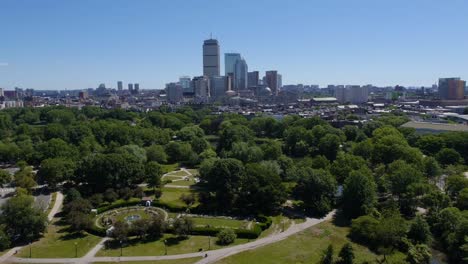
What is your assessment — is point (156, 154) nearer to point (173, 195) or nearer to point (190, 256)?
point (173, 195)

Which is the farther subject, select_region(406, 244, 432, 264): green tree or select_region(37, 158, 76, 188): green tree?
select_region(37, 158, 76, 188): green tree

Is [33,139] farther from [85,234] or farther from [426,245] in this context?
[426,245]

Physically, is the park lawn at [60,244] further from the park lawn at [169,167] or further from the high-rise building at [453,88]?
the high-rise building at [453,88]

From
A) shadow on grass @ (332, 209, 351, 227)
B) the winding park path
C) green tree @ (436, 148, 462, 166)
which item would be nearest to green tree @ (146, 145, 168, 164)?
the winding park path

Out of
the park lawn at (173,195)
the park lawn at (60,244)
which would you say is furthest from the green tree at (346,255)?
the park lawn at (60,244)

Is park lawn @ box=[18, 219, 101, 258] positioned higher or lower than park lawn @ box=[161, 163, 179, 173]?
lower

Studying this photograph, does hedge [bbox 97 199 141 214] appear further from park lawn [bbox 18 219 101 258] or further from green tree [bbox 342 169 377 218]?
green tree [bbox 342 169 377 218]

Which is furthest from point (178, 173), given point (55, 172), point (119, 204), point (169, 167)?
point (55, 172)
